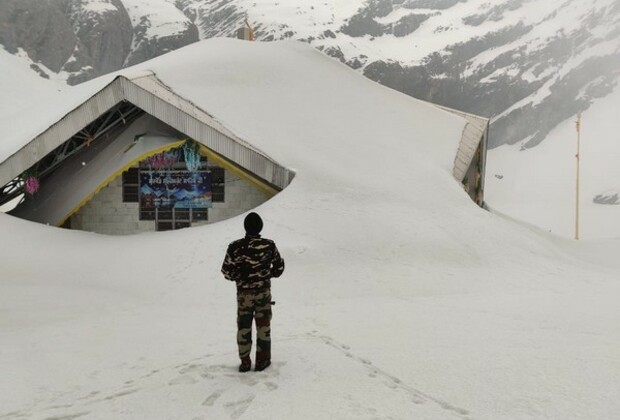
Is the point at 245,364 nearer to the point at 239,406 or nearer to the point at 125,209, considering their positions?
the point at 239,406

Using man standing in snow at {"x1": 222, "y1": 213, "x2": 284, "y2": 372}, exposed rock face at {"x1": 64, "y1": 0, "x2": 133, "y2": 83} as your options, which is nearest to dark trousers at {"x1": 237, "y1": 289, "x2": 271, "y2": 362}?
man standing in snow at {"x1": 222, "y1": 213, "x2": 284, "y2": 372}

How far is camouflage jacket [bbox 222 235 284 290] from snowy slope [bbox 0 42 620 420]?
0.98 meters

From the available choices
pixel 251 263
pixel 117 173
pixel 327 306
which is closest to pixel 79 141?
pixel 117 173

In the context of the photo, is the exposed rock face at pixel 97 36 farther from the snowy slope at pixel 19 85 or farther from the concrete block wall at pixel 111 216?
the concrete block wall at pixel 111 216

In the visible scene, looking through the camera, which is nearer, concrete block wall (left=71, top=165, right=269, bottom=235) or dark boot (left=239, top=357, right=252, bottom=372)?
dark boot (left=239, top=357, right=252, bottom=372)

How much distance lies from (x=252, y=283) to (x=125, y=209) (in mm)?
10782

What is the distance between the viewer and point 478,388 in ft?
14.2

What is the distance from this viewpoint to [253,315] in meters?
5.01

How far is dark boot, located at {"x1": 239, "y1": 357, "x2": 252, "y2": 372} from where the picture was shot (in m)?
4.99

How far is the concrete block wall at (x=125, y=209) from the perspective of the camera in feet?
47.0

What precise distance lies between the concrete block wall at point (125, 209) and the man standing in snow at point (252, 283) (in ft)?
30.9

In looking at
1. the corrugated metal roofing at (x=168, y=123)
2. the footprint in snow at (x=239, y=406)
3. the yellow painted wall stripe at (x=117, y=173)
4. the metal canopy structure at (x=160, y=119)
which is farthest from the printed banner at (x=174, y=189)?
the footprint in snow at (x=239, y=406)

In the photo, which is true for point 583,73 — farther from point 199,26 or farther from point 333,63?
point 199,26

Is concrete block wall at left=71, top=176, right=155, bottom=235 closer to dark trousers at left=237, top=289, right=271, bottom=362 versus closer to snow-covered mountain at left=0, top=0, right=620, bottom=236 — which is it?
dark trousers at left=237, top=289, right=271, bottom=362
